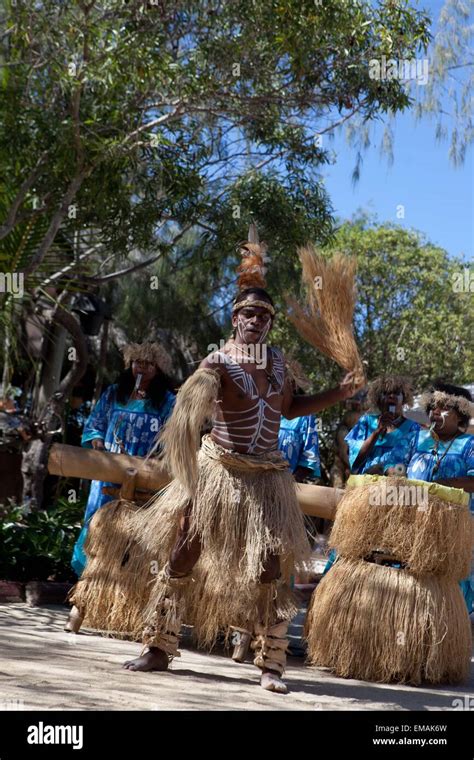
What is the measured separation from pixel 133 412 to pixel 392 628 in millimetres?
2325

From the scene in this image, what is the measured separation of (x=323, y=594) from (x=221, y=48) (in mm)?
4902

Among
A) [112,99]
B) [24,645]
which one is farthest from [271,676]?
[112,99]

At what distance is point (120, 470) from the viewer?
584cm

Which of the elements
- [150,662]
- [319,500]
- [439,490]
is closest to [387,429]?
[319,500]

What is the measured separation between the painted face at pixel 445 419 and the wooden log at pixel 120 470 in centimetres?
87

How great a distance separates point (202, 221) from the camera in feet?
35.0

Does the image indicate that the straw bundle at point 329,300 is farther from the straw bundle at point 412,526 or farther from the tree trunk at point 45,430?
the tree trunk at point 45,430

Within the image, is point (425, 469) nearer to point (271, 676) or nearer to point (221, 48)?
point (271, 676)

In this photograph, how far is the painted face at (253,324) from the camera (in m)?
4.96

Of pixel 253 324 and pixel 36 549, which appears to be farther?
pixel 36 549

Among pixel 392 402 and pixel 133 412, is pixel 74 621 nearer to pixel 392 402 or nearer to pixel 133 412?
pixel 133 412

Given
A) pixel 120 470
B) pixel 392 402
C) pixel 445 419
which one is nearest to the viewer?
pixel 120 470

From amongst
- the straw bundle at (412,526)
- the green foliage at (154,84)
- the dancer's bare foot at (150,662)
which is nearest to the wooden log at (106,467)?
the straw bundle at (412,526)

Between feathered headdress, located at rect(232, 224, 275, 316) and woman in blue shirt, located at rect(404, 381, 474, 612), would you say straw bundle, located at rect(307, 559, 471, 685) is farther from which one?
feathered headdress, located at rect(232, 224, 275, 316)
